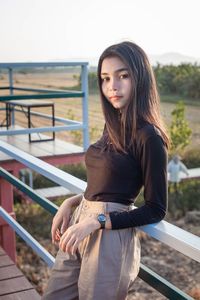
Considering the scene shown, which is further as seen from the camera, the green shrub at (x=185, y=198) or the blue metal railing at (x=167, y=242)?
the green shrub at (x=185, y=198)

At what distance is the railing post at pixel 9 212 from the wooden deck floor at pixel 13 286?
3.28 feet

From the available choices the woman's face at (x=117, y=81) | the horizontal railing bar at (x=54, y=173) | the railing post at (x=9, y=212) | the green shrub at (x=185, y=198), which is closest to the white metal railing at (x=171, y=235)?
the horizontal railing bar at (x=54, y=173)

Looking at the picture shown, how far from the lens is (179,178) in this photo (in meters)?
9.92

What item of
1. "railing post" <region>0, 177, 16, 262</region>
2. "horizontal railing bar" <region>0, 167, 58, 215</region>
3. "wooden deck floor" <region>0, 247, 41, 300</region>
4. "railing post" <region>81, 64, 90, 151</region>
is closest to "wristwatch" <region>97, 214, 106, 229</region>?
"horizontal railing bar" <region>0, 167, 58, 215</region>

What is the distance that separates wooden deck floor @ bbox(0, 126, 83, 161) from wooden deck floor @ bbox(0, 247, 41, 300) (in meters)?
2.33

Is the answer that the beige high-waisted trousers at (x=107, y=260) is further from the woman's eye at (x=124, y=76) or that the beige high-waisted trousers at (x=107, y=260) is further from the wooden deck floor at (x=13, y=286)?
the wooden deck floor at (x=13, y=286)

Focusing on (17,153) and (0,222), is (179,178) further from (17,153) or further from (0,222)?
(17,153)

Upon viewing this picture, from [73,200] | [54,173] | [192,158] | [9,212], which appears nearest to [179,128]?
[192,158]

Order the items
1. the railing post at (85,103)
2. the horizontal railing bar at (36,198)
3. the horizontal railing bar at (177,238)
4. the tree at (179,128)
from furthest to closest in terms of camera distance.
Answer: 1. the tree at (179,128)
2. the railing post at (85,103)
3. the horizontal railing bar at (36,198)
4. the horizontal railing bar at (177,238)

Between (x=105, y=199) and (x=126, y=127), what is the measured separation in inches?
6.9

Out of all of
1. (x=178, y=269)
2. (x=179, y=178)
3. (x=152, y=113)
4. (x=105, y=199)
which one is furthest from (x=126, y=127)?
(x=179, y=178)

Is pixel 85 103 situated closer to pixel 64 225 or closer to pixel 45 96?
pixel 45 96

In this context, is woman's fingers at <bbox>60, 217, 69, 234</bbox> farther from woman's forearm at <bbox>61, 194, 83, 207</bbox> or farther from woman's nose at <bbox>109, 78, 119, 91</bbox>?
woman's nose at <bbox>109, 78, 119, 91</bbox>

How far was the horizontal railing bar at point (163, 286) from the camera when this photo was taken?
1.03 m
